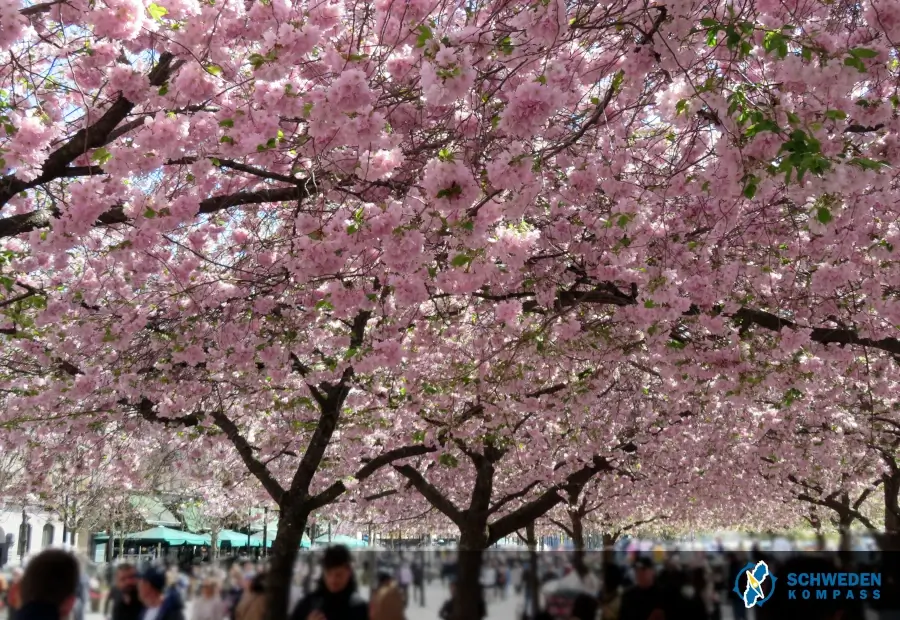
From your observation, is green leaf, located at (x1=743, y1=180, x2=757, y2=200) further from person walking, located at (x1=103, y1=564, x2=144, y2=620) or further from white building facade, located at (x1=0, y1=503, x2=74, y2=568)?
white building facade, located at (x1=0, y1=503, x2=74, y2=568)

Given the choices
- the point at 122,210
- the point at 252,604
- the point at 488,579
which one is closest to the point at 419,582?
the point at 488,579

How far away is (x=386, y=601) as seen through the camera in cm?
185

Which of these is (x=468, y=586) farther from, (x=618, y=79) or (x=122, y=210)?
(x=122, y=210)

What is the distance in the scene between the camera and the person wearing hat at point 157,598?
1.82 metres

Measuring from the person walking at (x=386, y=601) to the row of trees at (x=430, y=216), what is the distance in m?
0.16

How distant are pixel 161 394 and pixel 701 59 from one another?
8479mm

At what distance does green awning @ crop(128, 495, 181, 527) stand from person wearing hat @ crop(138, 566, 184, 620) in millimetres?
24753

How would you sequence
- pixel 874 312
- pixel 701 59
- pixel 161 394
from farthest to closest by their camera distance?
1. pixel 161 394
2. pixel 874 312
3. pixel 701 59

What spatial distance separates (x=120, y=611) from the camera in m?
→ 1.80

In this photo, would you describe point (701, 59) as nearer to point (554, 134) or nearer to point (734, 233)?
point (554, 134)

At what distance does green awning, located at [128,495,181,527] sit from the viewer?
26175 mm

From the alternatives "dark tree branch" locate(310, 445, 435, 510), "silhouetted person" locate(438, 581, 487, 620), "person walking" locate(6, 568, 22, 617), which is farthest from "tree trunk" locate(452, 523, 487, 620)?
"dark tree branch" locate(310, 445, 435, 510)

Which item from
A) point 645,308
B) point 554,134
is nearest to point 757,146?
point 554,134

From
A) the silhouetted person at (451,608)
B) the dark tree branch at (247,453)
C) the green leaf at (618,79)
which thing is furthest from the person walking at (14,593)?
the dark tree branch at (247,453)
